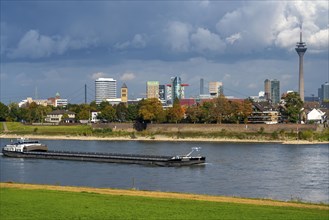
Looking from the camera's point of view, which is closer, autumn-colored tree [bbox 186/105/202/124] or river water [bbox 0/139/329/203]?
river water [bbox 0/139/329/203]

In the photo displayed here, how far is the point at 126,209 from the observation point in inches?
803

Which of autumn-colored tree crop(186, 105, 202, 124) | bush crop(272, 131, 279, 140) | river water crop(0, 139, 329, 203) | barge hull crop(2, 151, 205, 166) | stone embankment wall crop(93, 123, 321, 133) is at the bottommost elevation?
river water crop(0, 139, 329, 203)

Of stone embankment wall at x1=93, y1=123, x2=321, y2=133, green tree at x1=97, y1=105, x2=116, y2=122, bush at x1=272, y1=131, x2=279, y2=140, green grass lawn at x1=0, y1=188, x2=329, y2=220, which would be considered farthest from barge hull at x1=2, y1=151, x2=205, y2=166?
green tree at x1=97, y1=105, x2=116, y2=122

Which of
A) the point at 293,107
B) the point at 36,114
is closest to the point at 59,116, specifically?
A: the point at 36,114

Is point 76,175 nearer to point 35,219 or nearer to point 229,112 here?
point 35,219

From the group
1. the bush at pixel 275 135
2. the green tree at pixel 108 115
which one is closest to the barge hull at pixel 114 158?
the bush at pixel 275 135

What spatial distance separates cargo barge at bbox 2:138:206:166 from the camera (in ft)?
171

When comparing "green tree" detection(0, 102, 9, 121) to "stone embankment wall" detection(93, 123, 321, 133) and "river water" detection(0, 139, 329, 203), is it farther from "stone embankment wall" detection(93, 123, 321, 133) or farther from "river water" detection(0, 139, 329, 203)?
"river water" detection(0, 139, 329, 203)

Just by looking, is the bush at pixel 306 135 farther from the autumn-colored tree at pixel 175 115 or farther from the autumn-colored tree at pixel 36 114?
the autumn-colored tree at pixel 36 114

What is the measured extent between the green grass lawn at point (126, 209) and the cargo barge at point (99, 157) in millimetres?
27199

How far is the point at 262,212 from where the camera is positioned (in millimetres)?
20203

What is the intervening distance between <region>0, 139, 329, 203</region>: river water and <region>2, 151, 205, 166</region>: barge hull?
156cm

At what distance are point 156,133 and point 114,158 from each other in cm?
4730

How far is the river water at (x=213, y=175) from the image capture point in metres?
34.1
